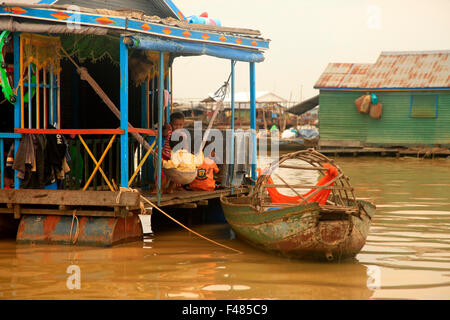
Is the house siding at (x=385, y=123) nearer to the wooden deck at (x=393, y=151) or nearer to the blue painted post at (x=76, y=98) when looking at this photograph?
the wooden deck at (x=393, y=151)

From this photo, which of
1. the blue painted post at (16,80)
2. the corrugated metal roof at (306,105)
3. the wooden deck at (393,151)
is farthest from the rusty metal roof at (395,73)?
the blue painted post at (16,80)

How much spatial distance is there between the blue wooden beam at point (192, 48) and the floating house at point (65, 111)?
0.02 m

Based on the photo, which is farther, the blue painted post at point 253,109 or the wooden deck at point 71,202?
the blue painted post at point 253,109

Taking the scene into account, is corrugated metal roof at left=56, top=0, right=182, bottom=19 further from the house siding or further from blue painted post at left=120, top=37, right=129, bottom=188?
the house siding

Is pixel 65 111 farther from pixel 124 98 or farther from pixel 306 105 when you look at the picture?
pixel 306 105

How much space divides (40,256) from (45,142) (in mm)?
1685

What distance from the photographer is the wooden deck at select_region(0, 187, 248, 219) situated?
9477 millimetres

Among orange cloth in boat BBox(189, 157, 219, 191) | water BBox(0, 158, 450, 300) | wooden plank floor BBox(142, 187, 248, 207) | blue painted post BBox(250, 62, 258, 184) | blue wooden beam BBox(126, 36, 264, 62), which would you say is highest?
blue wooden beam BBox(126, 36, 264, 62)

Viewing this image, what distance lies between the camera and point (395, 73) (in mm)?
31141

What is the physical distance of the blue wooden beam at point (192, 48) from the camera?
378 inches

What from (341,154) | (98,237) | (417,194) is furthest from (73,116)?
(341,154)

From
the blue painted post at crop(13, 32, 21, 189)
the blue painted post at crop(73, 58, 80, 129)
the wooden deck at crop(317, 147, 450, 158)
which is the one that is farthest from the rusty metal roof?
the blue painted post at crop(13, 32, 21, 189)

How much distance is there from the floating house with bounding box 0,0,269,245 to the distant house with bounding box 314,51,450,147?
65.3ft
